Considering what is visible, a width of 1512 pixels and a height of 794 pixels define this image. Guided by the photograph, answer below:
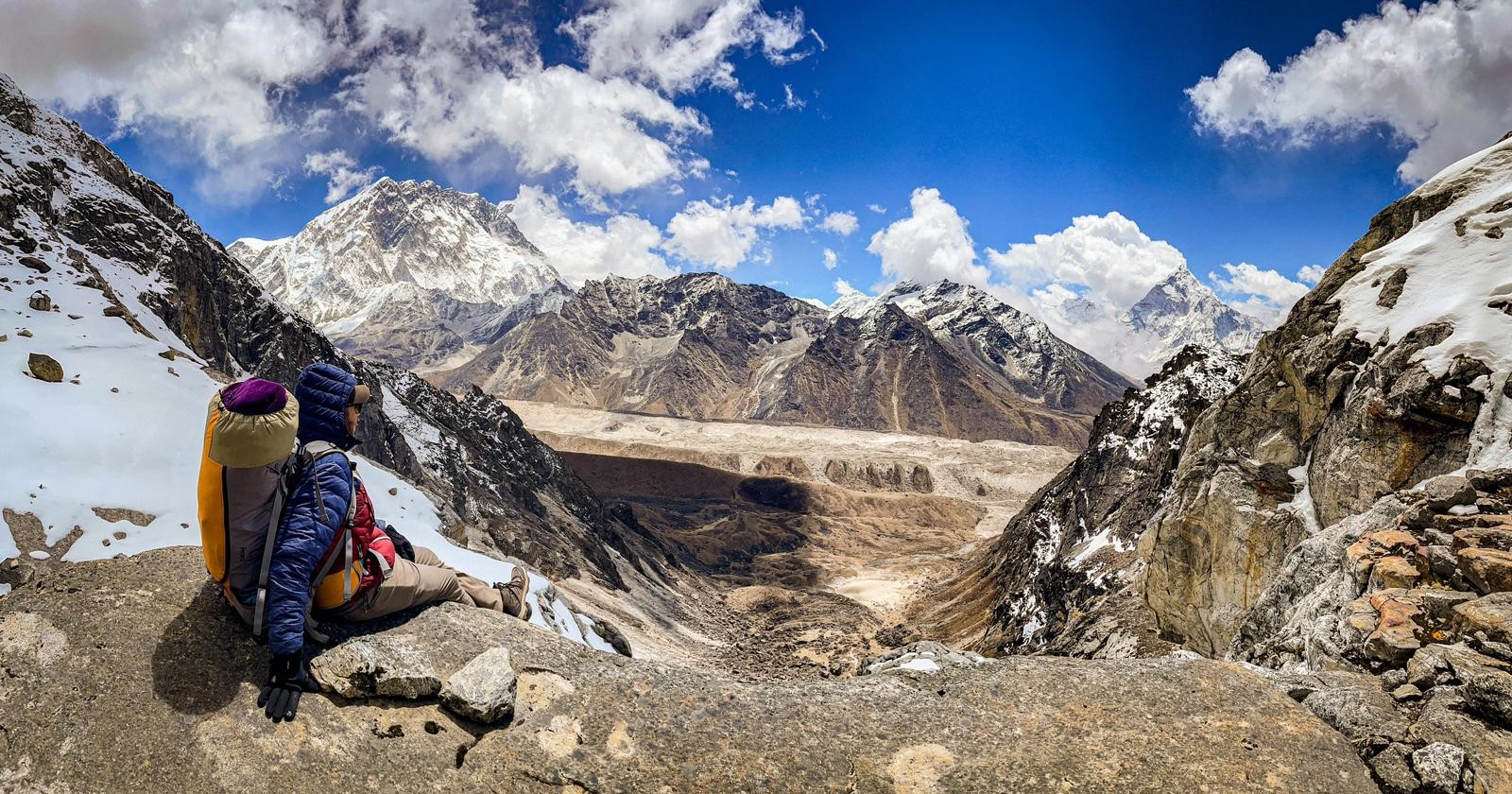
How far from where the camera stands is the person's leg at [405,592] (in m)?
5.12

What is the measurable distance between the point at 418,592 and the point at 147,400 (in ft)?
47.1

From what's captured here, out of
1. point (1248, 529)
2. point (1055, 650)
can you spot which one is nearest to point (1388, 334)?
point (1248, 529)

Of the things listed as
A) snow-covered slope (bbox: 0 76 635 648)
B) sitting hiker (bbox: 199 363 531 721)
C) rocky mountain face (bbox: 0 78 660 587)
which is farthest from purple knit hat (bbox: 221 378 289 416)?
rocky mountain face (bbox: 0 78 660 587)

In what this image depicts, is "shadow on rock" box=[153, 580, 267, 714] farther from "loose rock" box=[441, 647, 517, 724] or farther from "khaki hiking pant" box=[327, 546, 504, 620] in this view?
"loose rock" box=[441, 647, 517, 724]

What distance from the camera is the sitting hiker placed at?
425 cm

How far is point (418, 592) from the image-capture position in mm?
5484

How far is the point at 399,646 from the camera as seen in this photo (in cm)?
482

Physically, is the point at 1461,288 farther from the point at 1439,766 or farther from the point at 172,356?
the point at 172,356

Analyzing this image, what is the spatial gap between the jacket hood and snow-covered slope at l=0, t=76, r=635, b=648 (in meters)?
7.79

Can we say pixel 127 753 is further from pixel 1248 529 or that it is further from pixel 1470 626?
pixel 1248 529

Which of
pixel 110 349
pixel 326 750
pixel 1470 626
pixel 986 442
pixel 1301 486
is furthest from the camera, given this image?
pixel 986 442

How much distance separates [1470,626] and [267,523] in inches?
348

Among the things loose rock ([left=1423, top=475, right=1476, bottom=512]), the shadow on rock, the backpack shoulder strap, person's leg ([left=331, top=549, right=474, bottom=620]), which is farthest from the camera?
loose rock ([left=1423, top=475, right=1476, bottom=512])

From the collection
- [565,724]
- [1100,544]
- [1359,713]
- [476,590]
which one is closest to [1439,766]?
[1359,713]
